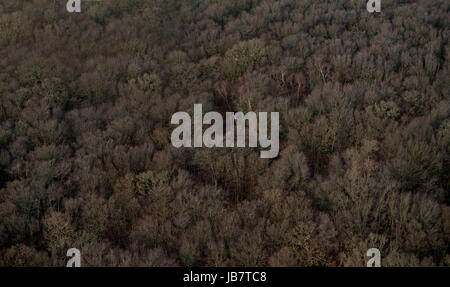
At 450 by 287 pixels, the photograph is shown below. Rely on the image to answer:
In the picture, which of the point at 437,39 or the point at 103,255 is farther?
the point at 437,39

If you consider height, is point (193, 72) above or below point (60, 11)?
below

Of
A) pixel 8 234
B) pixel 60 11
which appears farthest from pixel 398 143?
pixel 60 11

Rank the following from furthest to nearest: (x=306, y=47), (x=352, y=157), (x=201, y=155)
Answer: (x=306, y=47)
(x=201, y=155)
(x=352, y=157)

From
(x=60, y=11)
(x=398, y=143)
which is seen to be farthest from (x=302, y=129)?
(x=60, y=11)

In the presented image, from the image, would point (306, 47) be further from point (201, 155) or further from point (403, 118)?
point (201, 155)

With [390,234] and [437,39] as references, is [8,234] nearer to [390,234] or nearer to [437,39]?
[390,234]
